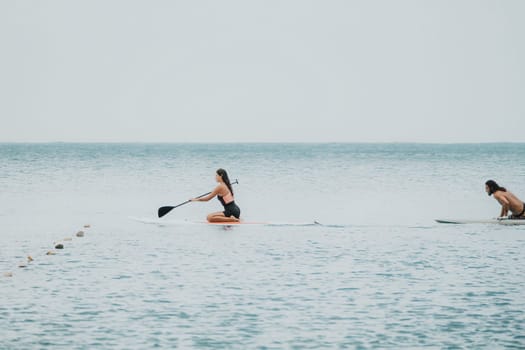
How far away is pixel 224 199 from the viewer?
29047mm

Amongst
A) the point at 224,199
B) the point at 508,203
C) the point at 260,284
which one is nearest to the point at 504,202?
the point at 508,203

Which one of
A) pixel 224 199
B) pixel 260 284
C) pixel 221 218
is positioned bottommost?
pixel 260 284

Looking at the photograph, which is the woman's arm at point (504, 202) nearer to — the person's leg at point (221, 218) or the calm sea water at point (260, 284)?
the calm sea water at point (260, 284)

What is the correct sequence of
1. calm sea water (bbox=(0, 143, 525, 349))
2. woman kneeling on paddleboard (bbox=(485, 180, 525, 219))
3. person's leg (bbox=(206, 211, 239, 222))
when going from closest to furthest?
calm sea water (bbox=(0, 143, 525, 349))
woman kneeling on paddleboard (bbox=(485, 180, 525, 219))
person's leg (bbox=(206, 211, 239, 222))

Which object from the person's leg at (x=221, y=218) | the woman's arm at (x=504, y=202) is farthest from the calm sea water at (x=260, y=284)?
the woman's arm at (x=504, y=202)

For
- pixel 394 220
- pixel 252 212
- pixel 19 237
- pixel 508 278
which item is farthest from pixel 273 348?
pixel 252 212

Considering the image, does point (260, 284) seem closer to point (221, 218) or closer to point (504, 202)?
point (221, 218)

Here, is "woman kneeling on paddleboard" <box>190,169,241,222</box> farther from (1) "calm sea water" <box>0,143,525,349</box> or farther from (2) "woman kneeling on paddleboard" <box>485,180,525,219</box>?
(2) "woman kneeling on paddleboard" <box>485,180,525,219</box>

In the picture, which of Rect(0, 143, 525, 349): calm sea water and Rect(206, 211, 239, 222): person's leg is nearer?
Rect(0, 143, 525, 349): calm sea water

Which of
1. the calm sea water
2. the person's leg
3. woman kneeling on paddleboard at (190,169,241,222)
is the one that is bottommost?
the calm sea water

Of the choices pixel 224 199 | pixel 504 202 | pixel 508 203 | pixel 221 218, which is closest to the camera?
pixel 504 202

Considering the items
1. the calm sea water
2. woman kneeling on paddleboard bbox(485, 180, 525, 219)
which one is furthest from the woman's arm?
the calm sea water

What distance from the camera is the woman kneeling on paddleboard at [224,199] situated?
2844 centimetres

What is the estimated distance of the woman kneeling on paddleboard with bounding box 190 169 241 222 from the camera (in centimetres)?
2844
